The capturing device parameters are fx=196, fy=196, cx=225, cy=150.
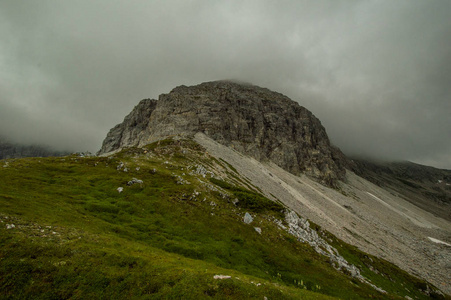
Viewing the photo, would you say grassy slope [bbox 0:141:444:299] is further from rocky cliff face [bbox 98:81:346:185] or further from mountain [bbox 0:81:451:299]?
rocky cliff face [bbox 98:81:346:185]

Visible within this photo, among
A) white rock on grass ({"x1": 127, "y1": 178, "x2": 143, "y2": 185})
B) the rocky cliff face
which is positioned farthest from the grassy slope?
the rocky cliff face

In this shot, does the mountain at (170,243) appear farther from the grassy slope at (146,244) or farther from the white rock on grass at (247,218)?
the white rock on grass at (247,218)

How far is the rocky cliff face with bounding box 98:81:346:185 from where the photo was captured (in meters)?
147

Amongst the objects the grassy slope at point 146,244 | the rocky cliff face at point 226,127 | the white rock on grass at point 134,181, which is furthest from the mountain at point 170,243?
the rocky cliff face at point 226,127

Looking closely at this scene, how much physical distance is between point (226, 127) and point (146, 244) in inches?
5301

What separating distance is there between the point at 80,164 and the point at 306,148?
191 meters

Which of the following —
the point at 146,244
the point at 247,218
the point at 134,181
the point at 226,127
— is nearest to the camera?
the point at 146,244

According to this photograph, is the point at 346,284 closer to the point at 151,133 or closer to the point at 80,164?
the point at 80,164

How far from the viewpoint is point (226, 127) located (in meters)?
155

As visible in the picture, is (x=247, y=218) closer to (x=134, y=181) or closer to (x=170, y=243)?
(x=170, y=243)

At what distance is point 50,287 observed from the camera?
12.9m

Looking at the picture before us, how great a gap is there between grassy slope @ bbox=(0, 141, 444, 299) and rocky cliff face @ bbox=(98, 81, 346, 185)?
91.9 metres

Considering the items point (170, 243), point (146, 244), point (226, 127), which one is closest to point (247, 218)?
point (170, 243)

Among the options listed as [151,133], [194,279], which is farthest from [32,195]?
[151,133]
